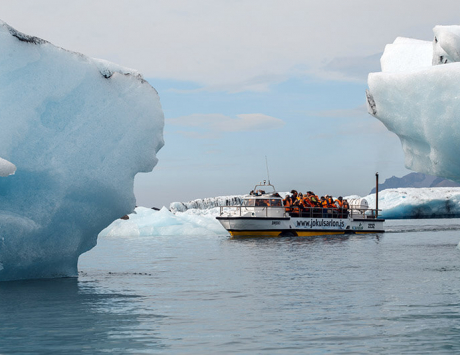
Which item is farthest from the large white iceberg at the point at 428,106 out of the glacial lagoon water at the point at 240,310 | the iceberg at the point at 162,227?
the iceberg at the point at 162,227

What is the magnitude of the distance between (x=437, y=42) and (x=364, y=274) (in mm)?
7618

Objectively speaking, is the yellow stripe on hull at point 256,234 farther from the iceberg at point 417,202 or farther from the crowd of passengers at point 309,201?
the iceberg at point 417,202

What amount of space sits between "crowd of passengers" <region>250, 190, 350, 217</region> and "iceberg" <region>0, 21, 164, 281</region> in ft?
A: 68.3

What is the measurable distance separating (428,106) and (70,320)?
38.5ft

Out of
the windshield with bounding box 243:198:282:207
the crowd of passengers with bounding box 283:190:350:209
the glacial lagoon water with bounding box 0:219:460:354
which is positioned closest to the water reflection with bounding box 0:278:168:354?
the glacial lagoon water with bounding box 0:219:460:354

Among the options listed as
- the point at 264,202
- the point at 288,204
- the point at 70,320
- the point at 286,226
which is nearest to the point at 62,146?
the point at 70,320

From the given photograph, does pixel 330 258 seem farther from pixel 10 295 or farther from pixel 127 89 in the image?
pixel 10 295

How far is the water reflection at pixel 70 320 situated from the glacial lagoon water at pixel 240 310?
14 mm

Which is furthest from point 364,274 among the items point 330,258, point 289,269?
point 330,258

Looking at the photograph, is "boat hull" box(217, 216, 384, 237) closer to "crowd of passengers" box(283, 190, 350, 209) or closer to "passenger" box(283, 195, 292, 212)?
"passenger" box(283, 195, 292, 212)

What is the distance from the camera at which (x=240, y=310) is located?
10.3 m

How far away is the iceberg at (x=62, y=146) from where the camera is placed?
1249 centimetres

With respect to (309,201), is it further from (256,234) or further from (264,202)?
(256,234)

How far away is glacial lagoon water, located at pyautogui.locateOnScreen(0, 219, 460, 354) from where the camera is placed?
778cm
